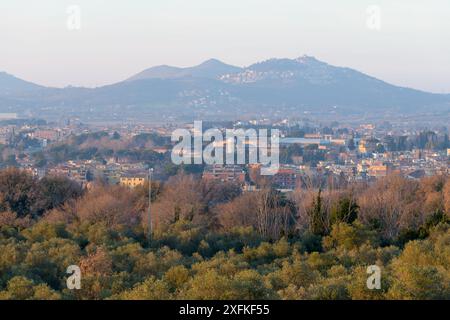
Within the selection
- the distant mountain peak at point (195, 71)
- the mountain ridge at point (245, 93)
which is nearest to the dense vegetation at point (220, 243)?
the mountain ridge at point (245, 93)

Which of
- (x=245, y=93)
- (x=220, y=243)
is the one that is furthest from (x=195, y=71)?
(x=220, y=243)

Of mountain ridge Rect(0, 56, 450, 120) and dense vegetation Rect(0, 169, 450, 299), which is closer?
dense vegetation Rect(0, 169, 450, 299)

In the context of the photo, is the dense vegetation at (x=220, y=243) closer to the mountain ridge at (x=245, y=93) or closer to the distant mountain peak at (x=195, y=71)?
the mountain ridge at (x=245, y=93)

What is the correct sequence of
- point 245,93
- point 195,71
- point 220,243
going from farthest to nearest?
point 195,71 → point 245,93 → point 220,243

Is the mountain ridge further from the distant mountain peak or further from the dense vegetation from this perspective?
the dense vegetation

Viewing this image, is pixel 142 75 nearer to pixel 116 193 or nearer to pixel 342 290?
pixel 116 193

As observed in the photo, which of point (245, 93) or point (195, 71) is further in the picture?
point (195, 71)

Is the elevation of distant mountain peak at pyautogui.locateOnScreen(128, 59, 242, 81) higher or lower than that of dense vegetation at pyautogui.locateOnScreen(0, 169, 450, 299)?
higher

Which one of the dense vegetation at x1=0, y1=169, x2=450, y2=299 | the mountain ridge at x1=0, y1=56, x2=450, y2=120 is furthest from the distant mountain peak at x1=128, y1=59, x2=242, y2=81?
the dense vegetation at x1=0, y1=169, x2=450, y2=299

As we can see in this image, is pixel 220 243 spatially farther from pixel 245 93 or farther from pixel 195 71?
pixel 195 71
